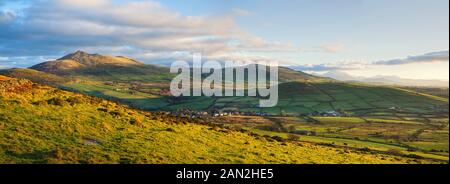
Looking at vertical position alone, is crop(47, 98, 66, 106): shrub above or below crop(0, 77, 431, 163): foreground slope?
above

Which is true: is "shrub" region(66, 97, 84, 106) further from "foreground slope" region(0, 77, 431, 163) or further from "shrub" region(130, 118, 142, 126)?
"shrub" region(130, 118, 142, 126)

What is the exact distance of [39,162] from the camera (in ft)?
97.1

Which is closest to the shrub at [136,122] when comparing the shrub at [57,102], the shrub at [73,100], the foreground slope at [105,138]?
the foreground slope at [105,138]

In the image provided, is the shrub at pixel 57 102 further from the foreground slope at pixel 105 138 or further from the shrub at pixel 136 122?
the shrub at pixel 136 122

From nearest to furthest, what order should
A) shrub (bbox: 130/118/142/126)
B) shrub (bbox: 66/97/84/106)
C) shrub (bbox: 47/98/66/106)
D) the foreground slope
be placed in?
the foreground slope < shrub (bbox: 130/118/142/126) < shrub (bbox: 47/98/66/106) < shrub (bbox: 66/97/84/106)

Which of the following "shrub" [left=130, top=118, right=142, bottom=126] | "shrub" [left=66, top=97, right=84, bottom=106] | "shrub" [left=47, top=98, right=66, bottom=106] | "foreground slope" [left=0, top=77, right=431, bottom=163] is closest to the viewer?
"foreground slope" [left=0, top=77, right=431, bottom=163]

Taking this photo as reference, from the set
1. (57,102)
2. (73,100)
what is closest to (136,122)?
(73,100)

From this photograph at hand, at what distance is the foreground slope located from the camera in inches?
1270

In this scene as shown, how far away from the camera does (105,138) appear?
36688mm

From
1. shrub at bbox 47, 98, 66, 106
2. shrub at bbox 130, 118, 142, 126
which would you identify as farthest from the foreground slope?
shrub at bbox 130, 118, 142, 126

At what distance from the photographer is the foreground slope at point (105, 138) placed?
32.2 meters
